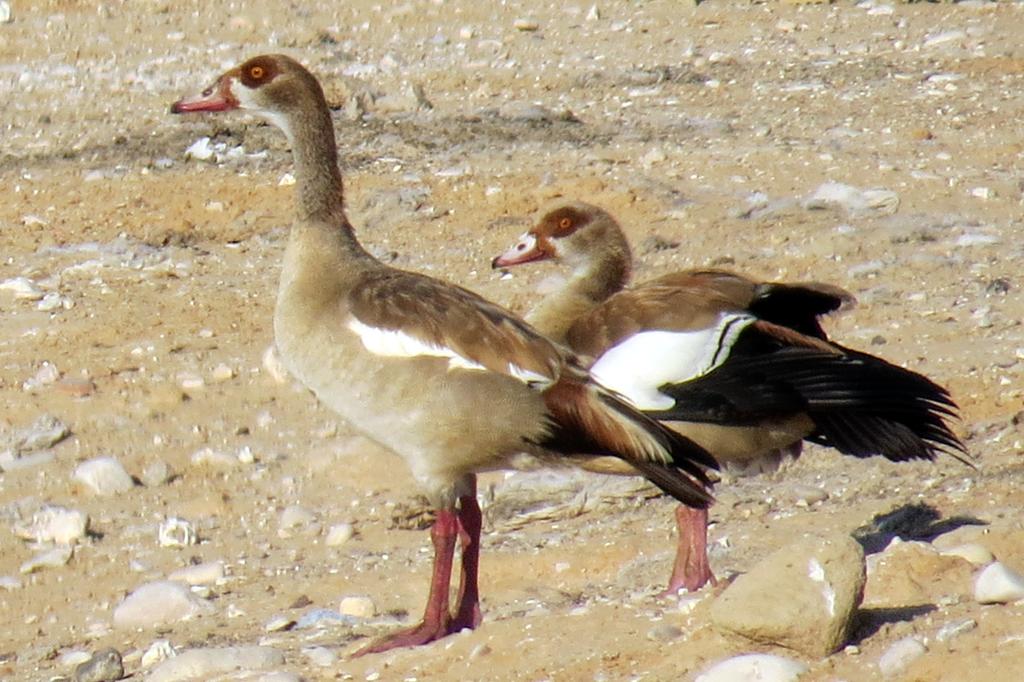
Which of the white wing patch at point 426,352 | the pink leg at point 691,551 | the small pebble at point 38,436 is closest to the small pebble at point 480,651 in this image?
the white wing patch at point 426,352

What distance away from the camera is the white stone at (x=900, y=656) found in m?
4.79

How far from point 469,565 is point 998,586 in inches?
69.4

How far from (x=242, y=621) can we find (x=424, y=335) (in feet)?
4.30

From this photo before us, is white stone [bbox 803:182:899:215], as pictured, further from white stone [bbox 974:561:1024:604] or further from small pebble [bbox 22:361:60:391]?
white stone [bbox 974:561:1024:604]

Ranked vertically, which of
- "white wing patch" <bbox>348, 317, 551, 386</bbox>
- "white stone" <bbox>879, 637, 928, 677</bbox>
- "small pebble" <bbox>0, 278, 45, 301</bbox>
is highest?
"white wing patch" <bbox>348, 317, 551, 386</bbox>

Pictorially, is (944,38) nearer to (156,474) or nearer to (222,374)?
(222,374)

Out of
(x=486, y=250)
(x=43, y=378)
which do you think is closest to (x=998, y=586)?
(x=43, y=378)

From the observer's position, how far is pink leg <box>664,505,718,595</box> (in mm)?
6270

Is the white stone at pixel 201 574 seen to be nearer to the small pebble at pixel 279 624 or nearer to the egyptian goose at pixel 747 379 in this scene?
the small pebble at pixel 279 624

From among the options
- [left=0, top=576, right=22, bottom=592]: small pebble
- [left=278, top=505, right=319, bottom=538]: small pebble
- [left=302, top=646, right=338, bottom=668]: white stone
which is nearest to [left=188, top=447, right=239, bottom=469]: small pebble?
[left=278, top=505, right=319, bottom=538]: small pebble

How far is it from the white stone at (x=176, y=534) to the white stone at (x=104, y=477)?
0.44m

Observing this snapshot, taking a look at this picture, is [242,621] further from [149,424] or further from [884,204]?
[884,204]

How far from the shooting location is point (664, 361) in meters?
6.61

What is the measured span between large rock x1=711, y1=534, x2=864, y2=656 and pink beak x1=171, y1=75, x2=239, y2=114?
3030 mm
